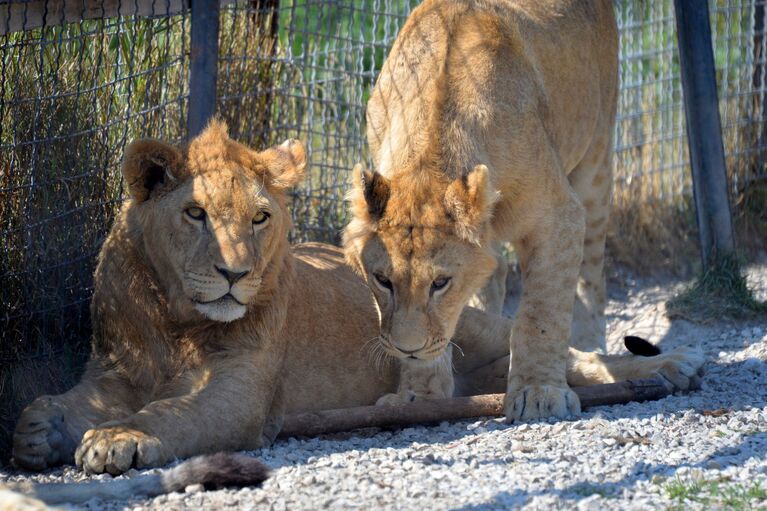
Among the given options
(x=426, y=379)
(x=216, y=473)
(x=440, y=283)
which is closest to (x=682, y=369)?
(x=426, y=379)

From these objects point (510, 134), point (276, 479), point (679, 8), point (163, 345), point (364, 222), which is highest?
point (679, 8)

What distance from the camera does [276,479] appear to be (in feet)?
14.5

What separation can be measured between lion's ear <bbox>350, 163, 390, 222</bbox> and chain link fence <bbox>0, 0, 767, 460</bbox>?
58.9 inches

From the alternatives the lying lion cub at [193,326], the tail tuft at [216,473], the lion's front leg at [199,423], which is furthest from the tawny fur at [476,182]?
the tail tuft at [216,473]

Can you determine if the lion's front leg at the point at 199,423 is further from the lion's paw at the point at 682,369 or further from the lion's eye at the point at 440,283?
the lion's paw at the point at 682,369

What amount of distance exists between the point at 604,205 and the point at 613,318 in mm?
1125

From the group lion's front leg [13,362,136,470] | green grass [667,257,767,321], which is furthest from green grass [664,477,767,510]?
green grass [667,257,767,321]

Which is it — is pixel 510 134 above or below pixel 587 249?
above

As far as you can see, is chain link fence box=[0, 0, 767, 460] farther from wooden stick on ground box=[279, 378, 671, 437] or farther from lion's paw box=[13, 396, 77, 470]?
wooden stick on ground box=[279, 378, 671, 437]

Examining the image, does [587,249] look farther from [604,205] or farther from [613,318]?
[613,318]

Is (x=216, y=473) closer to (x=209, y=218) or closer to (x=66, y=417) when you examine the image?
(x=66, y=417)

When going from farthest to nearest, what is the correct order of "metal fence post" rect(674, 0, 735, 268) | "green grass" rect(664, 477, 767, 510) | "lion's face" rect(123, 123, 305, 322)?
"metal fence post" rect(674, 0, 735, 268) < "lion's face" rect(123, 123, 305, 322) < "green grass" rect(664, 477, 767, 510)

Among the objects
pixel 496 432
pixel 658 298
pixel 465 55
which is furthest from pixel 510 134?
pixel 658 298

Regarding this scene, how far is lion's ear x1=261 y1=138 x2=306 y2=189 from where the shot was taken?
5293 mm
